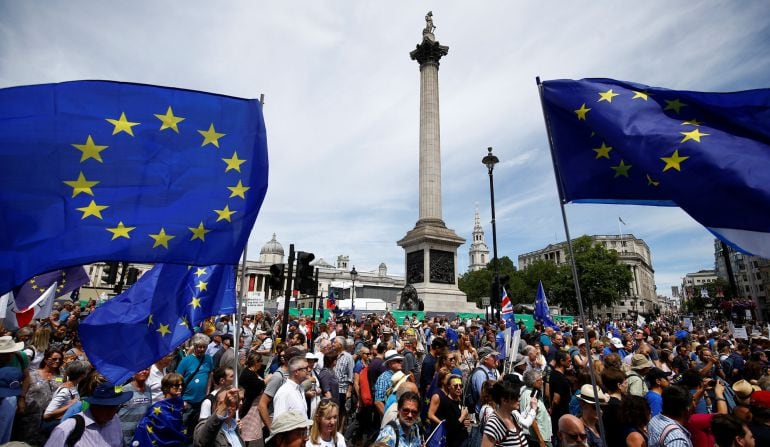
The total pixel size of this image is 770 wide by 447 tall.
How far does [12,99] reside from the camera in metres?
3.55

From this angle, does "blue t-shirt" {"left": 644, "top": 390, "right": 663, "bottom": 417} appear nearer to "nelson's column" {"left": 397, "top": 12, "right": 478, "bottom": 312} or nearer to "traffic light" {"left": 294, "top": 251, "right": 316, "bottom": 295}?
"traffic light" {"left": 294, "top": 251, "right": 316, "bottom": 295}

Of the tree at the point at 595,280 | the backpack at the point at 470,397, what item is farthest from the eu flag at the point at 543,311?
the tree at the point at 595,280

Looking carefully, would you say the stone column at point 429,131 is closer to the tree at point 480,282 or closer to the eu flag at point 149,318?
the eu flag at point 149,318

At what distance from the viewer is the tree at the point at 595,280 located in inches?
2899

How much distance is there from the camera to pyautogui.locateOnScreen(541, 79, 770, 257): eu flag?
3.54 m

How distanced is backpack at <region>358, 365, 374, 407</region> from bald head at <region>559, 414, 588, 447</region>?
4.02m

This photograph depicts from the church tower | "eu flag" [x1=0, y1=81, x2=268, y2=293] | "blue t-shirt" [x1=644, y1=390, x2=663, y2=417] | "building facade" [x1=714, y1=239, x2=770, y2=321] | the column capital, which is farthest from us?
the church tower

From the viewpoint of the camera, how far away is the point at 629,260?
366 feet

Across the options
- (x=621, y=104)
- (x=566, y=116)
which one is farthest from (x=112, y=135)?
(x=621, y=104)

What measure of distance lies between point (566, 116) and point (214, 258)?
13.6ft

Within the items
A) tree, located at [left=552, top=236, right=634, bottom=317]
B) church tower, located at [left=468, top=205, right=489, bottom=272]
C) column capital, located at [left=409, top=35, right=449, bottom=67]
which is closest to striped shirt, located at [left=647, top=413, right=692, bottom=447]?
column capital, located at [left=409, top=35, right=449, bottom=67]

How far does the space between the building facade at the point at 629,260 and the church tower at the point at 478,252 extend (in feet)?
49.1

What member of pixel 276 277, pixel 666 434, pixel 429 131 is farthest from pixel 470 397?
pixel 429 131

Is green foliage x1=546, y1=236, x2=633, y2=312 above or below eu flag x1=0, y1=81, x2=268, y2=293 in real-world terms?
above
